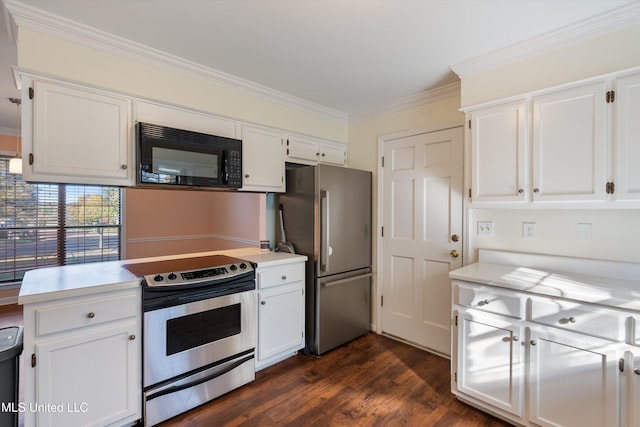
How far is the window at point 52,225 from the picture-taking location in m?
4.25

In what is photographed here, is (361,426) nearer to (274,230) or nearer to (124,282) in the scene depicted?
(124,282)

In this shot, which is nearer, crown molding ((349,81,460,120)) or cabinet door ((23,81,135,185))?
cabinet door ((23,81,135,185))

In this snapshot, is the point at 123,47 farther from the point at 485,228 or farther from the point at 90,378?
the point at 485,228

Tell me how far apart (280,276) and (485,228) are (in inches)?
69.2

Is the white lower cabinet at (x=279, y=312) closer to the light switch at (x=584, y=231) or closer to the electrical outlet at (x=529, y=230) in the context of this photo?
the electrical outlet at (x=529, y=230)

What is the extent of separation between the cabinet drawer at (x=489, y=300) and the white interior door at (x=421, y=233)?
2.44 ft

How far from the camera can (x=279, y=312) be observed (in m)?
2.62

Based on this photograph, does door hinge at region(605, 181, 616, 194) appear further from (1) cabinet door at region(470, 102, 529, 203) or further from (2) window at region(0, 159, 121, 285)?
(2) window at region(0, 159, 121, 285)

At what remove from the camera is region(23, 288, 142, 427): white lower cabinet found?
154cm

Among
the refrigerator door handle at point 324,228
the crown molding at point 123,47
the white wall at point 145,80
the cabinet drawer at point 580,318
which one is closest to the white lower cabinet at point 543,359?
the cabinet drawer at point 580,318

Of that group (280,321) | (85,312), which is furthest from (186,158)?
(280,321)

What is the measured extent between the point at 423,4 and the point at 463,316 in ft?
6.31

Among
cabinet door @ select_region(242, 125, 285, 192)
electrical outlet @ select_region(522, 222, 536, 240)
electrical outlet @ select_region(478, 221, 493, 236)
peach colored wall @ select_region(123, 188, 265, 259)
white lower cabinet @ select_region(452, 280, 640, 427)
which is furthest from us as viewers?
peach colored wall @ select_region(123, 188, 265, 259)

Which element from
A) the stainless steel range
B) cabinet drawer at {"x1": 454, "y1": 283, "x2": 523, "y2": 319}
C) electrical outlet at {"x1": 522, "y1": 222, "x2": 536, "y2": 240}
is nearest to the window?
the stainless steel range
